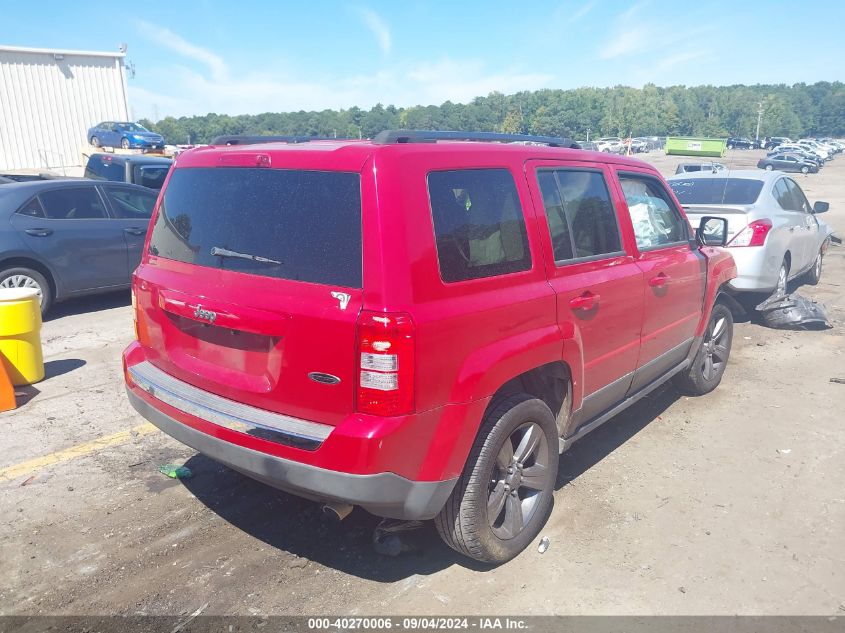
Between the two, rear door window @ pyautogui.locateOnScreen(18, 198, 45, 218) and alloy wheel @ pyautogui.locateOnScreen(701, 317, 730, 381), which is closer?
alloy wheel @ pyautogui.locateOnScreen(701, 317, 730, 381)

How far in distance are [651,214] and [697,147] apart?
7511 cm

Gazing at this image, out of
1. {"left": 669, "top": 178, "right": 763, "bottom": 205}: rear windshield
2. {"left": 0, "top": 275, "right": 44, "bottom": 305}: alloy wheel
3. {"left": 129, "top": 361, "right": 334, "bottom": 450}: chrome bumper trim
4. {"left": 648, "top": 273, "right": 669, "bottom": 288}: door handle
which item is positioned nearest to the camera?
{"left": 129, "top": 361, "right": 334, "bottom": 450}: chrome bumper trim

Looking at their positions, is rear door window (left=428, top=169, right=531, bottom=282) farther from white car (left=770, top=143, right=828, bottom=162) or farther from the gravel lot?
white car (left=770, top=143, right=828, bottom=162)

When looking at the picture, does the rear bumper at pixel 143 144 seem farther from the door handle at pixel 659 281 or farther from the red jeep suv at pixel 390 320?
the door handle at pixel 659 281

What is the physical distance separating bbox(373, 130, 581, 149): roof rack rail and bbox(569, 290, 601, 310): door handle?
93 centimetres

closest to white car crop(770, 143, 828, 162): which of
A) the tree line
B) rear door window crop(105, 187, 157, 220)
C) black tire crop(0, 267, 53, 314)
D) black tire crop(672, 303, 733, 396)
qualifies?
the tree line

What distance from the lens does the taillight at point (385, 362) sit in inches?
98.6

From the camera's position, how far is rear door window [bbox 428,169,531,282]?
9.14ft

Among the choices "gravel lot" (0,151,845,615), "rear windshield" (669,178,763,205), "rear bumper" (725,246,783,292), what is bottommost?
"gravel lot" (0,151,845,615)

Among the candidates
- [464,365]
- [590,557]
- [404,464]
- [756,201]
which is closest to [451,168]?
[464,365]

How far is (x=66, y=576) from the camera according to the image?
122 inches

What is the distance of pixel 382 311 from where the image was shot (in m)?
2.51

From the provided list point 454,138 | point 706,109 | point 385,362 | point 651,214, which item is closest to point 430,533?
point 385,362

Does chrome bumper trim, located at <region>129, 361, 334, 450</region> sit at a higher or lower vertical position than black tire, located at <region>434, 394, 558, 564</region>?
higher
